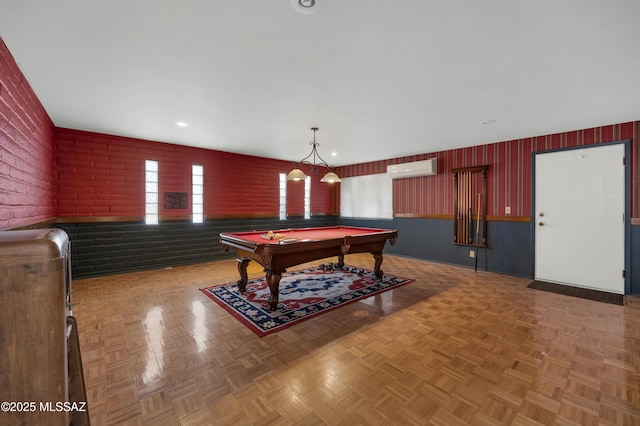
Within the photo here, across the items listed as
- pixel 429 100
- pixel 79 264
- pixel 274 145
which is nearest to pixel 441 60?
pixel 429 100

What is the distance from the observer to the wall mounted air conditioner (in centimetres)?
565

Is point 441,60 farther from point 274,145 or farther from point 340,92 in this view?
point 274,145

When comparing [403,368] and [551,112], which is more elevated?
[551,112]

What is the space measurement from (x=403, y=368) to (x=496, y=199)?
4.20 metres

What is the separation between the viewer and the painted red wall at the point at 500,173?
3.75 metres

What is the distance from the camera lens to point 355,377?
73.7 inches

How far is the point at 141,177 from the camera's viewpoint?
480cm

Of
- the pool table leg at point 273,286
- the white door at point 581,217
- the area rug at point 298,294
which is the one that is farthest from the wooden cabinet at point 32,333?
the white door at point 581,217

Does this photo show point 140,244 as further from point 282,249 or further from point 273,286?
point 282,249

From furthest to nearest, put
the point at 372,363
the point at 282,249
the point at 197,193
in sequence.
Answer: the point at 197,193 < the point at 282,249 < the point at 372,363

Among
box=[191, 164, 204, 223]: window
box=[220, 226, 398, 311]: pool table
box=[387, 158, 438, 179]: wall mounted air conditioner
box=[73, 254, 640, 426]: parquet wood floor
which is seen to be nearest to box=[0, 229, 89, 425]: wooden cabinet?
box=[73, 254, 640, 426]: parquet wood floor

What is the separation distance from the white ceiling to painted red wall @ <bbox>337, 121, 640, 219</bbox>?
1.01 ft

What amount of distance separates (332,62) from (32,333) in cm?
241

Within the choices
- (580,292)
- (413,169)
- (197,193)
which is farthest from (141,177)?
(580,292)
